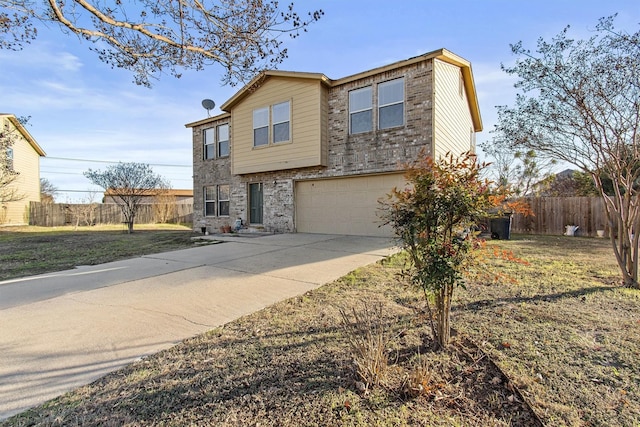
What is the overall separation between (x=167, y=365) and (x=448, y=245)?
2.48 m

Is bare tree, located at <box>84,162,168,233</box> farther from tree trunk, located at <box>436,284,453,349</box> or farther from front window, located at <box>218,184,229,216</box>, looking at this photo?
tree trunk, located at <box>436,284,453,349</box>

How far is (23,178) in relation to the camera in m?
22.6

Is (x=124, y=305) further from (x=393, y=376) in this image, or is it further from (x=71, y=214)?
(x=71, y=214)

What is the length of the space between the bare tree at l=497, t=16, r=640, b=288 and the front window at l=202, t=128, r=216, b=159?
42.3 ft

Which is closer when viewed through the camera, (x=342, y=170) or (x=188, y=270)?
(x=188, y=270)

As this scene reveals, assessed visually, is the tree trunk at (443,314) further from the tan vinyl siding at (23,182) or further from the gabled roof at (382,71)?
the tan vinyl siding at (23,182)

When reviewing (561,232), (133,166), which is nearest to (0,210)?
(133,166)

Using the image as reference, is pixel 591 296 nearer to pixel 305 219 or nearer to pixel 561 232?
pixel 305 219

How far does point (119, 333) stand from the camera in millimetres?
3225

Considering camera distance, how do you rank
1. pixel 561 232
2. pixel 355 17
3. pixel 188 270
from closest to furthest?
pixel 188 270, pixel 355 17, pixel 561 232

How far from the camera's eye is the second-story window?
471 inches

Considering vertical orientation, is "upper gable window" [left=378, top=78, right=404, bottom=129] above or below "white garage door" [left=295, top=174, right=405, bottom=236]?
above

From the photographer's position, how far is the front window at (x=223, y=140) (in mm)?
14766

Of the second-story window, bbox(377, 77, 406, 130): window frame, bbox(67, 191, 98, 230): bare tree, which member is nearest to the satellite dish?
the second-story window
